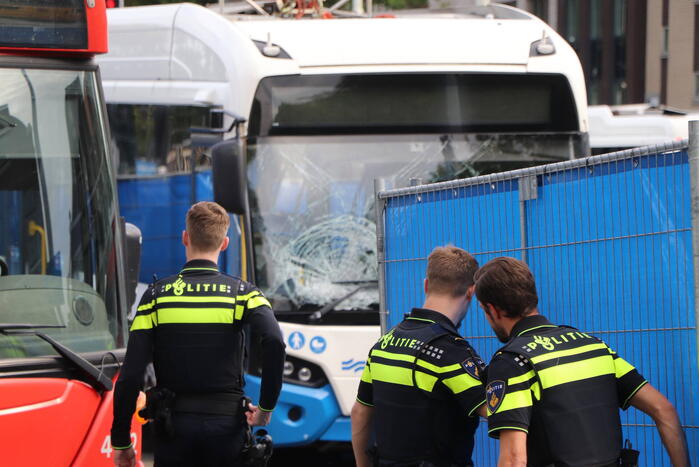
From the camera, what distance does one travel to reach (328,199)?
8305 millimetres

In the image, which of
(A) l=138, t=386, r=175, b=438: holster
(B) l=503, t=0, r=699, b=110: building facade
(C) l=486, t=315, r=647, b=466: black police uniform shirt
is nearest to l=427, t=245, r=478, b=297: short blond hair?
(C) l=486, t=315, r=647, b=466: black police uniform shirt

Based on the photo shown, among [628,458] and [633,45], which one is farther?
[633,45]

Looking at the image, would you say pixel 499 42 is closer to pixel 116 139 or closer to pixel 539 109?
pixel 539 109

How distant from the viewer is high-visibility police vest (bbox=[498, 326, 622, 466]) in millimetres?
3529

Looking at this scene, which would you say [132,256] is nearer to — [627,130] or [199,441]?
[199,441]

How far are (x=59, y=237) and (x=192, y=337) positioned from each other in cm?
97

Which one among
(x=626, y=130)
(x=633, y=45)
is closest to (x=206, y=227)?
(x=626, y=130)

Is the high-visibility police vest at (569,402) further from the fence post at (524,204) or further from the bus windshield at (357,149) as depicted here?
the bus windshield at (357,149)

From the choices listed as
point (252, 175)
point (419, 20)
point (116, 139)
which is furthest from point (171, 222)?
point (419, 20)

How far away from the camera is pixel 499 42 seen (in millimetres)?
8688

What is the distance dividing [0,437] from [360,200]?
3.82 metres

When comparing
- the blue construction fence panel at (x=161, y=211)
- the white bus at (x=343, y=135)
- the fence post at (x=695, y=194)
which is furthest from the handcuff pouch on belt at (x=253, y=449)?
the blue construction fence panel at (x=161, y=211)

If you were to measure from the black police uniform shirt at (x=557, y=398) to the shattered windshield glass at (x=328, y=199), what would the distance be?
183 inches

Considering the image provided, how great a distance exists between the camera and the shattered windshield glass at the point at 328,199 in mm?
8273
